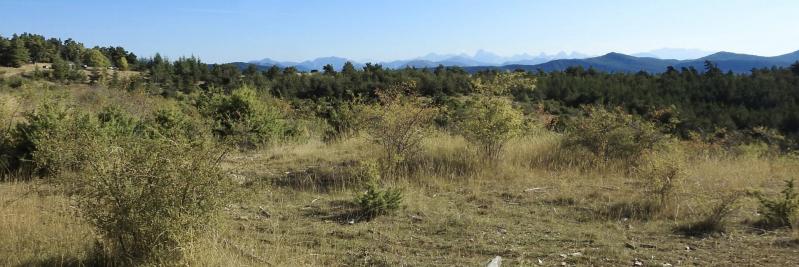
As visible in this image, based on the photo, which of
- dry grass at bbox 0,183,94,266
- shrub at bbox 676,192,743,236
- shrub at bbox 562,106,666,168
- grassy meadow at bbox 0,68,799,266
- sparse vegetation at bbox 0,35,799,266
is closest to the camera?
sparse vegetation at bbox 0,35,799,266

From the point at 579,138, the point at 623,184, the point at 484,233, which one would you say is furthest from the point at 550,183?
the point at 484,233

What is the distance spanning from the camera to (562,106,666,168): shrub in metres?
7.77

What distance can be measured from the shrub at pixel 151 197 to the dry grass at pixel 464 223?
0.19 metres

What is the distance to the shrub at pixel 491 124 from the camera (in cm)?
741

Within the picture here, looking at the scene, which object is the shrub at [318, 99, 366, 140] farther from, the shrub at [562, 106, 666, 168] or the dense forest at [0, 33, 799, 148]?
the dense forest at [0, 33, 799, 148]

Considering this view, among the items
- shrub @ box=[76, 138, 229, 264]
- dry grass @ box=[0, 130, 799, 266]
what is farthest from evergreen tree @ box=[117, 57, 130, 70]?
shrub @ box=[76, 138, 229, 264]

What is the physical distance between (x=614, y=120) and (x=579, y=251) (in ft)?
13.6

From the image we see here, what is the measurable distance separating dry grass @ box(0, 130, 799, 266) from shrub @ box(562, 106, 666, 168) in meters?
0.37

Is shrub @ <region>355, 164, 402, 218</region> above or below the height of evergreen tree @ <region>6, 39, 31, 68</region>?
below

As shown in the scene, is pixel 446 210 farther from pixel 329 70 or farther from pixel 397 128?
pixel 329 70

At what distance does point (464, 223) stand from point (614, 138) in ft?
12.0

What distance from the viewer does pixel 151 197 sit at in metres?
3.34

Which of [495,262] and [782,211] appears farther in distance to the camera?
[782,211]

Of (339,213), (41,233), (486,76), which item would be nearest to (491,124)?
(339,213)
